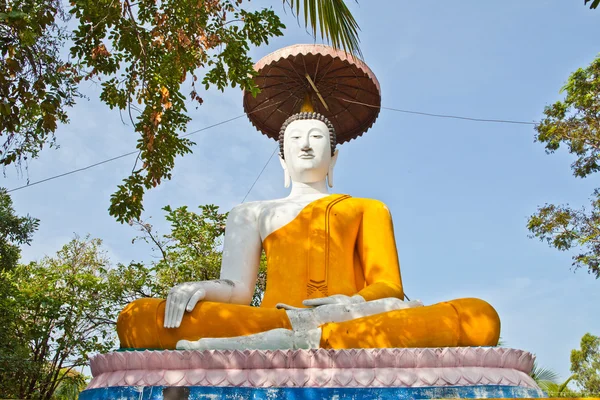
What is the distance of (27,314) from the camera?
10039mm

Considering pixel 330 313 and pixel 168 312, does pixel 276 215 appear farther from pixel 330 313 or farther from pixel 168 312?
pixel 168 312

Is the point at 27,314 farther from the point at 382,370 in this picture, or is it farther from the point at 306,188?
the point at 382,370

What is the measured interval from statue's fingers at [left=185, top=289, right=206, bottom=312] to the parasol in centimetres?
321

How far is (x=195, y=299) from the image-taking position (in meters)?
3.86

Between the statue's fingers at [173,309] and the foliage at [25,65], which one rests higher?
the foliage at [25,65]

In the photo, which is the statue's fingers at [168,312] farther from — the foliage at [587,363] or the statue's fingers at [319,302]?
the foliage at [587,363]

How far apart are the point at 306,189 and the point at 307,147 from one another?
1.28 ft

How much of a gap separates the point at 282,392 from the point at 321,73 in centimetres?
426

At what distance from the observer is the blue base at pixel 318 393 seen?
3.16m

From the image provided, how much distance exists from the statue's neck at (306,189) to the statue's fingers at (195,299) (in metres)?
1.72

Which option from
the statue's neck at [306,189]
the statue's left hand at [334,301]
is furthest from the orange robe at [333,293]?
the statue's neck at [306,189]

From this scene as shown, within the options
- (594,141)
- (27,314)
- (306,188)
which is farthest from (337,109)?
(27,314)

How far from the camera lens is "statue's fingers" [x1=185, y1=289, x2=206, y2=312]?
3810 mm

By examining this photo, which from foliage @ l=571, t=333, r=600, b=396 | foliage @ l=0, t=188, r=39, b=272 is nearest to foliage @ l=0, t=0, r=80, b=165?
foliage @ l=0, t=188, r=39, b=272
